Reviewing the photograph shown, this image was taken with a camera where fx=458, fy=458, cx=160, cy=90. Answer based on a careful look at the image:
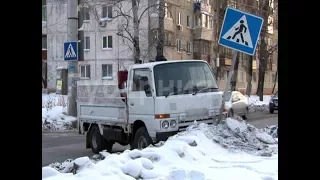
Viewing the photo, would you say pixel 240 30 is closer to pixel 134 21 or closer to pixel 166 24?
pixel 134 21

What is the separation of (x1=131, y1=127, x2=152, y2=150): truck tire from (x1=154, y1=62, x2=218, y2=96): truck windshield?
921 millimetres

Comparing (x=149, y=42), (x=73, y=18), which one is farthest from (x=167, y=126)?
(x=149, y=42)

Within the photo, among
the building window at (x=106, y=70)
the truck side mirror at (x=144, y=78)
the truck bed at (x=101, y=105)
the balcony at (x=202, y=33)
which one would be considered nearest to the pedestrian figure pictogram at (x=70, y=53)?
the truck bed at (x=101, y=105)

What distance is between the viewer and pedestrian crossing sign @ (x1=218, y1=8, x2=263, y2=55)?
8.34 metres

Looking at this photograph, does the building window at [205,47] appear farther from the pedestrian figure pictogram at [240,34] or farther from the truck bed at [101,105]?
the pedestrian figure pictogram at [240,34]

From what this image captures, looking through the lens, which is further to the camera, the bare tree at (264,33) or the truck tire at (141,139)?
the bare tree at (264,33)

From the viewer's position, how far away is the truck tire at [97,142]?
1165 cm

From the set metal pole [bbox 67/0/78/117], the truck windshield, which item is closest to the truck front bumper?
the truck windshield

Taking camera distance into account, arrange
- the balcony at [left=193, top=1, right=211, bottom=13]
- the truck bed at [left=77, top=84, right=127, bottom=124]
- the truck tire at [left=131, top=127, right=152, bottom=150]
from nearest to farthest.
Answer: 1. the truck tire at [left=131, top=127, right=152, bottom=150]
2. the truck bed at [left=77, top=84, right=127, bottom=124]
3. the balcony at [left=193, top=1, right=211, bottom=13]

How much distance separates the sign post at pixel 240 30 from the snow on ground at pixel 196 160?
168 cm

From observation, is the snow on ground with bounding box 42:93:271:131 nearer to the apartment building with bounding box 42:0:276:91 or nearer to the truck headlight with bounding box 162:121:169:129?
the truck headlight with bounding box 162:121:169:129
